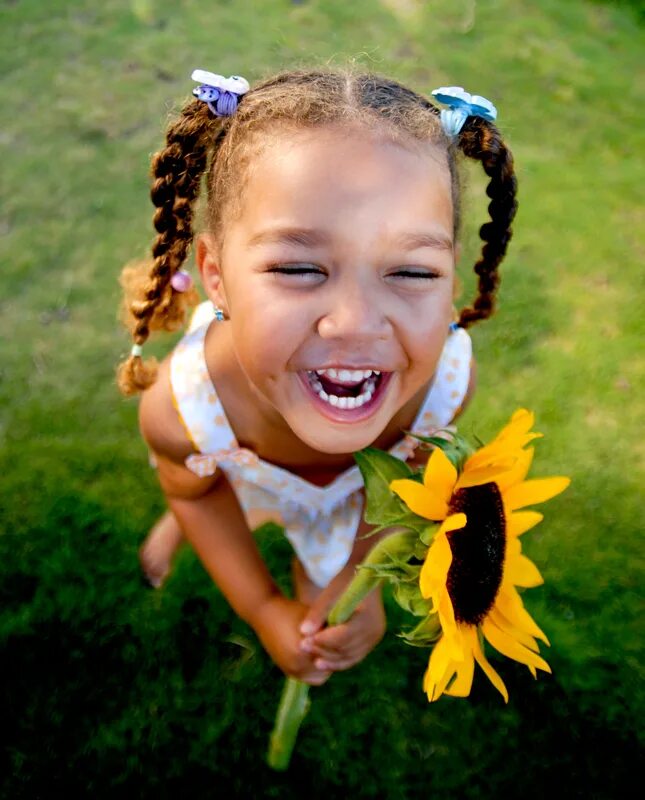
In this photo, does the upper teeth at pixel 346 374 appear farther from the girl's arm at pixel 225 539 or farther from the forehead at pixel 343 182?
the girl's arm at pixel 225 539

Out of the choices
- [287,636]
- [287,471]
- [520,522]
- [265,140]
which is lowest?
[287,636]

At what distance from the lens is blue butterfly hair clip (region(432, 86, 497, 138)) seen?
3.31 ft

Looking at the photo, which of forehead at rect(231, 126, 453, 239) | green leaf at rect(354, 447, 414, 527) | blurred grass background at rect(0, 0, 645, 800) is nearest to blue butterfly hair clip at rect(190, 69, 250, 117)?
forehead at rect(231, 126, 453, 239)

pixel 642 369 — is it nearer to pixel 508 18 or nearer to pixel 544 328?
pixel 544 328

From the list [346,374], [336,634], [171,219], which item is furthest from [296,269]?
[336,634]

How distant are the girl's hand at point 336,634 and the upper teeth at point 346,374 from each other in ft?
1.42

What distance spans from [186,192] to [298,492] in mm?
521

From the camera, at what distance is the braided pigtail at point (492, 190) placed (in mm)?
1024

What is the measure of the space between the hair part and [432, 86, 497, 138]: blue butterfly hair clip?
0.04 ft

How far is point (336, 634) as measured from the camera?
118 cm

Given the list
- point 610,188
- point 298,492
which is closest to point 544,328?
point 610,188

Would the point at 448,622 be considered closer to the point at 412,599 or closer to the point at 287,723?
the point at 412,599

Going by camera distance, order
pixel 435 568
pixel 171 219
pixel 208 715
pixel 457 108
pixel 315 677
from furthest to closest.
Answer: pixel 208 715, pixel 315 677, pixel 171 219, pixel 457 108, pixel 435 568

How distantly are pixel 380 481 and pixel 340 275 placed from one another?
233mm
